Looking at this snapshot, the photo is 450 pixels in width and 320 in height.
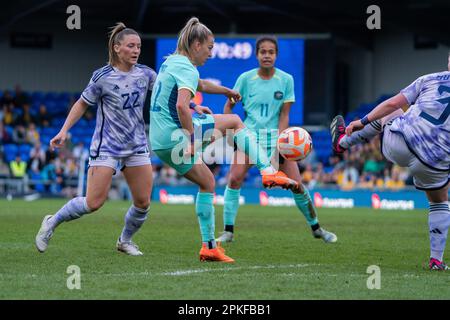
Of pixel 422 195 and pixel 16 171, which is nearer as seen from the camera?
pixel 422 195

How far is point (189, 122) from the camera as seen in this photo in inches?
324

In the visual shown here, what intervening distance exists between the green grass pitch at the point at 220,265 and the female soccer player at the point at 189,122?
826mm

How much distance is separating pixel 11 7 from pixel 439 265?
80.6 feet

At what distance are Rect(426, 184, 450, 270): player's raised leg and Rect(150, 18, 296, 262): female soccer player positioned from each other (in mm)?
1351

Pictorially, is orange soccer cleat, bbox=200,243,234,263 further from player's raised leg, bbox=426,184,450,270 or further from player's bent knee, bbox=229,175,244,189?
player's bent knee, bbox=229,175,244,189

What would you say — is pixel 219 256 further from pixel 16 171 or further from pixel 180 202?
pixel 16 171

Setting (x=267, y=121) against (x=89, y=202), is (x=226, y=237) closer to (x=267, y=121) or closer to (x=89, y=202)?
(x=267, y=121)

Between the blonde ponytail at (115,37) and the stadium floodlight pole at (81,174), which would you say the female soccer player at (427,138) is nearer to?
the blonde ponytail at (115,37)

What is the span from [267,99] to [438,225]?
133 inches

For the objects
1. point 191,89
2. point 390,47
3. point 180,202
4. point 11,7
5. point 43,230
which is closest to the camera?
point 191,89

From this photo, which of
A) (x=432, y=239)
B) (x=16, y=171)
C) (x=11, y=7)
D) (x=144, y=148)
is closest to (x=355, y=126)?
(x=432, y=239)

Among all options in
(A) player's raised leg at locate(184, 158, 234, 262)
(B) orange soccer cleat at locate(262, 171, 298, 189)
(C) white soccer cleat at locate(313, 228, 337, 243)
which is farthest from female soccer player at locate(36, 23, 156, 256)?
(C) white soccer cleat at locate(313, 228, 337, 243)

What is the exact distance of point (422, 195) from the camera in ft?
78.3

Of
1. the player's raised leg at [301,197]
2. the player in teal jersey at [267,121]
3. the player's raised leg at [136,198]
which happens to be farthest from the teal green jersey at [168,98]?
the player's raised leg at [301,197]
